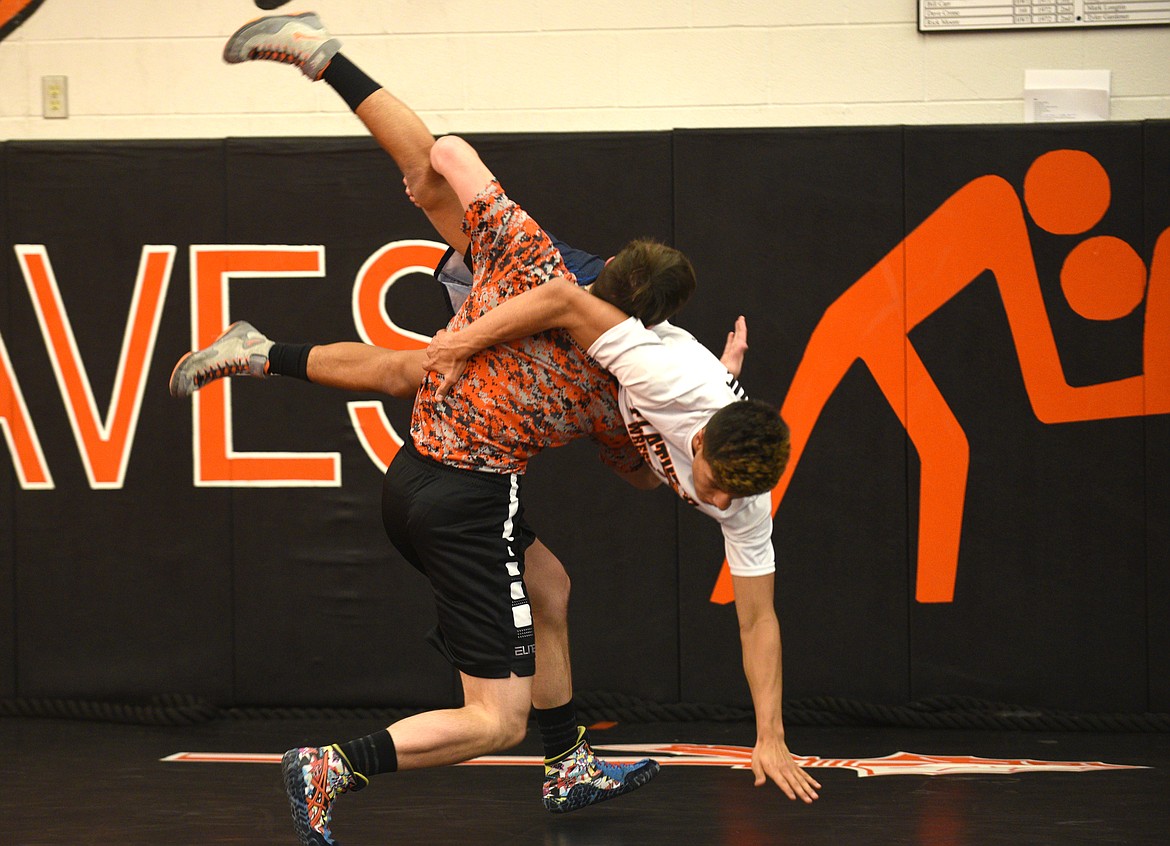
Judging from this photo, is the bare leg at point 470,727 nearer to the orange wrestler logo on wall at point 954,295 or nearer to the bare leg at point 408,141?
the bare leg at point 408,141

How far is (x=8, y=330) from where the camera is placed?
4.11m

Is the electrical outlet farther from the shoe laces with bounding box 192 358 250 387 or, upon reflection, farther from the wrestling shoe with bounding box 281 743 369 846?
the wrestling shoe with bounding box 281 743 369 846

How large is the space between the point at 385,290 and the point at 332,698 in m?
1.32

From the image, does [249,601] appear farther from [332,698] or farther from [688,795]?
[688,795]

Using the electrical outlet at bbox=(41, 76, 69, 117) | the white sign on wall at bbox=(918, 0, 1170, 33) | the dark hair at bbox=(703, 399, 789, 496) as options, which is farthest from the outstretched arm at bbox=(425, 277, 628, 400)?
the electrical outlet at bbox=(41, 76, 69, 117)

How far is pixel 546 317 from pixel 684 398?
334 millimetres

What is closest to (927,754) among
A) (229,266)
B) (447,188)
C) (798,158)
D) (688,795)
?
(688,795)

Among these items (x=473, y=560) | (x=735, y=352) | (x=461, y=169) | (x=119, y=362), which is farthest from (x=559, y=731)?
(x=119, y=362)

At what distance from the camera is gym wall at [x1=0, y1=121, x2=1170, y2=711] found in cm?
391

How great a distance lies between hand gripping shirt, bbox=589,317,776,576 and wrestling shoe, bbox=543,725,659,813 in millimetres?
759

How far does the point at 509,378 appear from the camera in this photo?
2.72 m

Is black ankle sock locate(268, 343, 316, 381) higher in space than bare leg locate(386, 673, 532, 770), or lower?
higher

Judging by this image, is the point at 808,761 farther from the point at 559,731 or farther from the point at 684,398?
the point at 684,398

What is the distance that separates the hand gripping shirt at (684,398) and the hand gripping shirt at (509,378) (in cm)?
14
